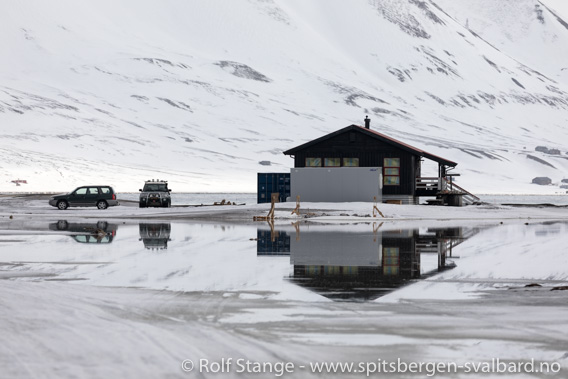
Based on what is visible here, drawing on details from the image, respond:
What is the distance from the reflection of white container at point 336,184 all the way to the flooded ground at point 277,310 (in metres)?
34.9

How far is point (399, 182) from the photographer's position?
201 ft

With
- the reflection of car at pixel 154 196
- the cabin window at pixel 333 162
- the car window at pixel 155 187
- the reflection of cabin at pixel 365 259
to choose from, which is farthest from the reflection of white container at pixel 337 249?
the car window at pixel 155 187

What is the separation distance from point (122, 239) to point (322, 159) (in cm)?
3646

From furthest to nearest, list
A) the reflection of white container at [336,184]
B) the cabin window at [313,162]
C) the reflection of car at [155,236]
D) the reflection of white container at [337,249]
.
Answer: the cabin window at [313,162] → the reflection of white container at [336,184] → the reflection of car at [155,236] → the reflection of white container at [337,249]

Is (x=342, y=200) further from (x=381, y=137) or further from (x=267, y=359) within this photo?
(x=267, y=359)

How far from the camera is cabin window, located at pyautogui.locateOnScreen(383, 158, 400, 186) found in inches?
2424

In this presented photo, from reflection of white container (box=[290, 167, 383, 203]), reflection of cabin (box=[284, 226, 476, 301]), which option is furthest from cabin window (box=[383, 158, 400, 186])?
reflection of cabin (box=[284, 226, 476, 301])

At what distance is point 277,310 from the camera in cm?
1179

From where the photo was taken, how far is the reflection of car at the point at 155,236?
23.8 m

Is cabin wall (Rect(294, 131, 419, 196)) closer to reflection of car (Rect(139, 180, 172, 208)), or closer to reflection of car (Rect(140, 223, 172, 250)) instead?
reflection of car (Rect(139, 180, 172, 208))

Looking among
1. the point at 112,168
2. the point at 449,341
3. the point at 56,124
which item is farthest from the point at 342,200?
the point at 56,124

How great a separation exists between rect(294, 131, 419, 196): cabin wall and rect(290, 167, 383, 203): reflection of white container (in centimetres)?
267

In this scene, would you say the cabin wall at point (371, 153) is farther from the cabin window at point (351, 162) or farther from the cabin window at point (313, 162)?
the cabin window at point (313, 162)

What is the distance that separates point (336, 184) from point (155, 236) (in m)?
31.2
